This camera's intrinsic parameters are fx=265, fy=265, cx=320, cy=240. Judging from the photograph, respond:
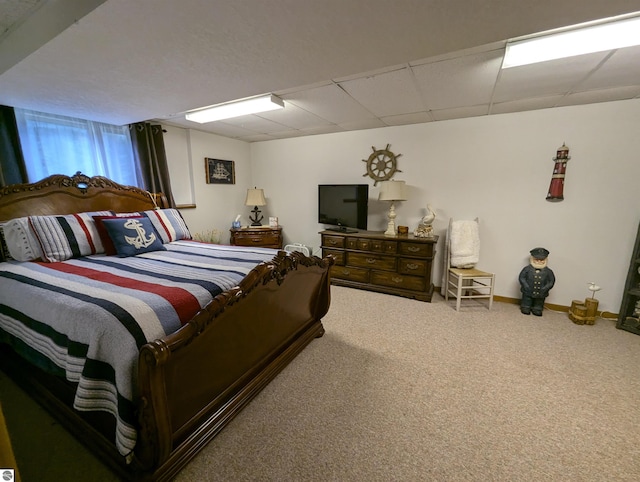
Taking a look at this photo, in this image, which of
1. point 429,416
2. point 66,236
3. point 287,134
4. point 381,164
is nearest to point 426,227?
point 381,164

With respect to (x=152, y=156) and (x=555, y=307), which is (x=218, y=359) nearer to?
(x=152, y=156)

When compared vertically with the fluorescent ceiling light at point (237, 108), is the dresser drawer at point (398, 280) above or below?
below

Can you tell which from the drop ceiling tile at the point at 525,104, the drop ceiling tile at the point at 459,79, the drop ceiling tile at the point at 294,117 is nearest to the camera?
the drop ceiling tile at the point at 459,79

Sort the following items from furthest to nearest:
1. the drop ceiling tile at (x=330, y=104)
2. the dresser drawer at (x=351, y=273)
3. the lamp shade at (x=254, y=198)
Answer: the lamp shade at (x=254, y=198), the dresser drawer at (x=351, y=273), the drop ceiling tile at (x=330, y=104)

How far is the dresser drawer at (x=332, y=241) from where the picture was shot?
3745 millimetres

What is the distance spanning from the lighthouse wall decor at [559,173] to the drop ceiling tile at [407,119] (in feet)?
4.56

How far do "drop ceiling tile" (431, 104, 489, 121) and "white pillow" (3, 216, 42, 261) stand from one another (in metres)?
3.91

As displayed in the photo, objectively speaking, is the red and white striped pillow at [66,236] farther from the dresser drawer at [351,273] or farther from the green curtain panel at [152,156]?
the dresser drawer at [351,273]

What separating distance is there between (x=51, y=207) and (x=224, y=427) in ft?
8.43

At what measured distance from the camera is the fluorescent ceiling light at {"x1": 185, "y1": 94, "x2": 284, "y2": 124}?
2.59 m

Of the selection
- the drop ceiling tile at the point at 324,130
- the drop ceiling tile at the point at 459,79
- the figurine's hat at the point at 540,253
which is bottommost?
the figurine's hat at the point at 540,253

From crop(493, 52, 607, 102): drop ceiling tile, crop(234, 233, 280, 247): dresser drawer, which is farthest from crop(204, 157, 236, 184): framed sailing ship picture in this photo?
crop(493, 52, 607, 102): drop ceiling tile

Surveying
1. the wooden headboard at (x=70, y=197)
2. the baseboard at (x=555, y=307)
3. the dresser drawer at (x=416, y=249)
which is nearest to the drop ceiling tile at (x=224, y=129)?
the wooden headboard at (x=70, y=197)

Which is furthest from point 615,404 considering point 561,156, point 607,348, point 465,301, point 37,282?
point 37,282
